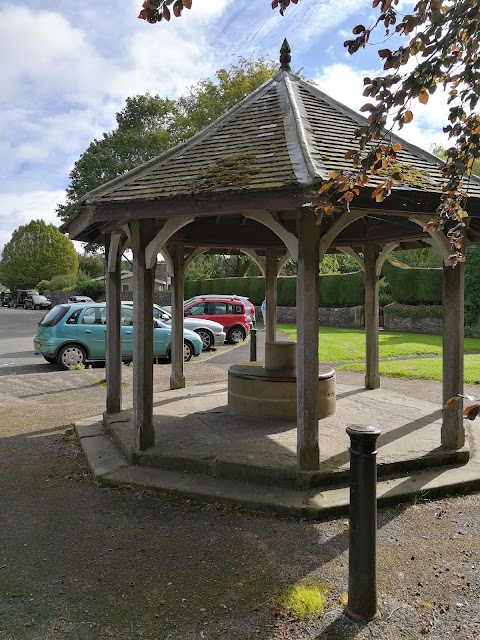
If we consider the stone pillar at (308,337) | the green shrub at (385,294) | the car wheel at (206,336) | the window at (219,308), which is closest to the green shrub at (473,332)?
the green shrub at (385,294)

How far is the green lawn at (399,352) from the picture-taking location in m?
12.4

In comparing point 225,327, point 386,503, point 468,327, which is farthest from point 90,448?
point 468,327

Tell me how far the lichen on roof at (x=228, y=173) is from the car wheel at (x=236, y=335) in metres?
14.6

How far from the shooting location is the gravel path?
2.94m

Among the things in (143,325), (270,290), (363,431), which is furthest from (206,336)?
(363,431)

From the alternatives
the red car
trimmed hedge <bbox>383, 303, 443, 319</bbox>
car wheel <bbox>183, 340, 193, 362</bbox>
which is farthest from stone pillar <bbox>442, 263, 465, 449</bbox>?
trimmed hedge <bbox>383, 303, 443, 319</bbox>

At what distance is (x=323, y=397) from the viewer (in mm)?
6867

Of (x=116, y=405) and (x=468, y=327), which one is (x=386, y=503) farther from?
(x=468, y=327)

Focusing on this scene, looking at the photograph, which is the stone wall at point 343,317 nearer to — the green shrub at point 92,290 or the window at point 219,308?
the window at point 219,308

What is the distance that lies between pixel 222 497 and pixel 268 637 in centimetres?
180

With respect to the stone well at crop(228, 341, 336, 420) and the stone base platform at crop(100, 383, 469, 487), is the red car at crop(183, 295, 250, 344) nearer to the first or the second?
the stone base platform at crop(100, 383, 469, 487)

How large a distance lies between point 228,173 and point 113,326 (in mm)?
3197

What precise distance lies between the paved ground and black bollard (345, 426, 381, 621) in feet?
0.51

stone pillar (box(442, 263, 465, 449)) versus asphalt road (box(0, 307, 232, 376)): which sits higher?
stone pillar (box(442, 263, 465, 449))
